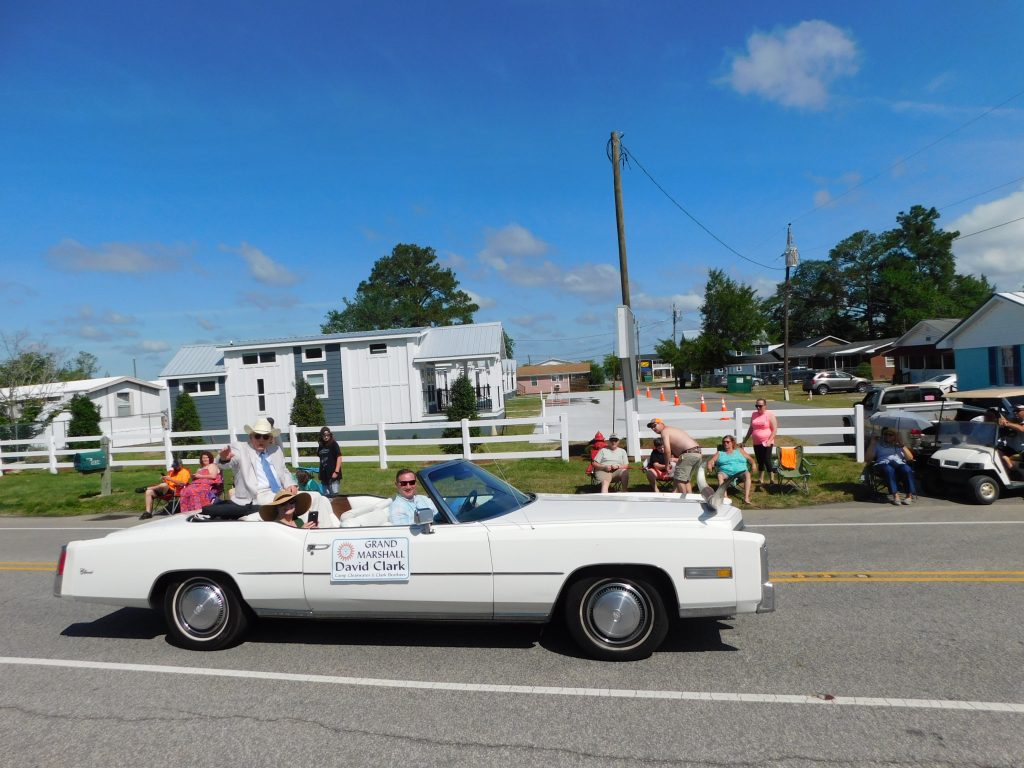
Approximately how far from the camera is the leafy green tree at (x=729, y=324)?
67.9m

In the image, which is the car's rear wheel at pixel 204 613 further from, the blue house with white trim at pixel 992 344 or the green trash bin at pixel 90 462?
the blue house with white trim at pixel 992 344

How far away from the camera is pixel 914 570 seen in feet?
23.8

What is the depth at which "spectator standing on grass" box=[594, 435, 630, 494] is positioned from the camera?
41.3 ft

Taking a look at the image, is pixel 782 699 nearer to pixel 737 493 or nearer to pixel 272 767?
pixel 272 767

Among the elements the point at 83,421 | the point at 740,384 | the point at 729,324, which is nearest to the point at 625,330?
the point at 83,421

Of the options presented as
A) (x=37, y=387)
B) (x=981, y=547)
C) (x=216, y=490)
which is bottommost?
(x=981, y=547)

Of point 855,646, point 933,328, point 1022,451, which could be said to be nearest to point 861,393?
point 933,328

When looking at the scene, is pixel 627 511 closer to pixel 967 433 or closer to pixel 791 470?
pixel 791 470

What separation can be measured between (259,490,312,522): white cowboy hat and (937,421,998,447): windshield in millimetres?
10369

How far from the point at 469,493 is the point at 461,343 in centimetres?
2568

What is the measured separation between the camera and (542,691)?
4.55 m

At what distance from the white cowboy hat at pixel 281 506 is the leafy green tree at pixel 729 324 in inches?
2561

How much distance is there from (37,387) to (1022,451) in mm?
45929

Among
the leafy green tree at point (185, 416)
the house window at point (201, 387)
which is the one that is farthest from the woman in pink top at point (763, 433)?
the house window at point (201, 387)
